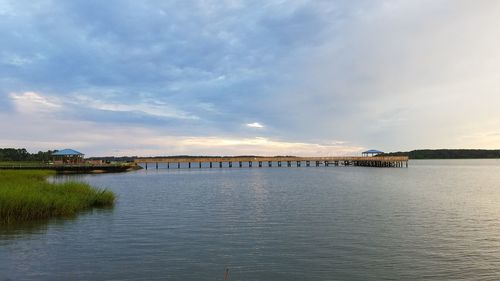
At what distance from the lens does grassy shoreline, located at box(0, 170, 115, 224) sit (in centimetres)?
2423

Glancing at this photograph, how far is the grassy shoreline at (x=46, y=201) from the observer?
2423 cm

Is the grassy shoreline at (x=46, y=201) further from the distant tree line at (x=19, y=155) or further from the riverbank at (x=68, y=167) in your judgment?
the distant tree line at (x=19, y=155)

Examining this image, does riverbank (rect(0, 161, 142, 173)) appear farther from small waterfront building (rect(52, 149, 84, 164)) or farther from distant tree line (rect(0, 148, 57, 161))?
distant tree line (rect(0, 148, 57, 161))

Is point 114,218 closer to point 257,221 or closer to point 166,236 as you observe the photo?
point 166,236

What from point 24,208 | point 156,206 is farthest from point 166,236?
point 156,206

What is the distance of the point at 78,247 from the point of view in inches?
760

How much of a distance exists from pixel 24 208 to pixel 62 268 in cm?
1077

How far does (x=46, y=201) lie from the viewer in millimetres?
26406

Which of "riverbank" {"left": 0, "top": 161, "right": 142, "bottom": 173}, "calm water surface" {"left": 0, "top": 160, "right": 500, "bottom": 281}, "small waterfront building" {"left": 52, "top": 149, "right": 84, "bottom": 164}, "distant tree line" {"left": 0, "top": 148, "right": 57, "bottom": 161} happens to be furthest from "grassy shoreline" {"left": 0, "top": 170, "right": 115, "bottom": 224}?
"distant tree line" {"left": 0, "top": 148, "right": 57, "bottom": 161}

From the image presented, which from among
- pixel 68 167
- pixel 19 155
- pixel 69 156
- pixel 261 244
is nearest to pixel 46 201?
pixel 261 244

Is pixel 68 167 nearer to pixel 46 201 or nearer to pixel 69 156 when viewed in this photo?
pixel 69 156

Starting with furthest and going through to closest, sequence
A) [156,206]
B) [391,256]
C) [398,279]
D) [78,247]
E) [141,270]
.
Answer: [156,206] → [78,247] → [391,256] → [141,270] → [398,279]

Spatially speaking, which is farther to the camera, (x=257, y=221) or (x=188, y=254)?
(x=257, y=221)

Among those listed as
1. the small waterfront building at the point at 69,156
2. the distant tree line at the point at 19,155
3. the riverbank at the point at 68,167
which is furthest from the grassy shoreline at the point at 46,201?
the distant tree line at the point at 19,155
